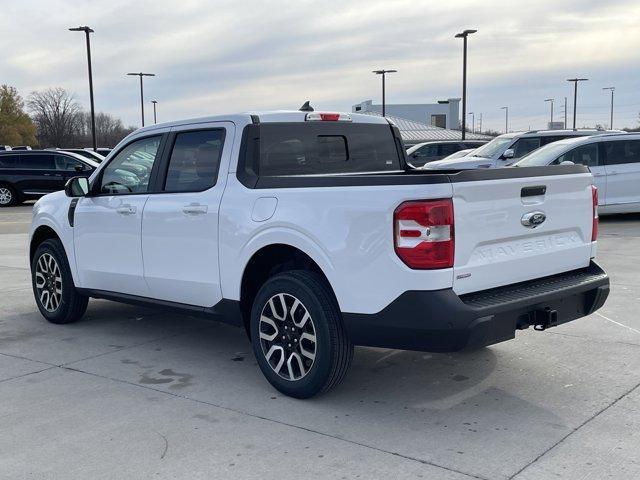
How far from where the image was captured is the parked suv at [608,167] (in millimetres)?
14492

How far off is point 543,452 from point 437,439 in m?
0.54

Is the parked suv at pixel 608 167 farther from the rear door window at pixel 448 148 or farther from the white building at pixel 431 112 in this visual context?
the white building at pixel 431 112

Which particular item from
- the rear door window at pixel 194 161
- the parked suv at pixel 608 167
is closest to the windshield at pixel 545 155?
the parked suv at pixel 608 167

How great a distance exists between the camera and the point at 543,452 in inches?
145

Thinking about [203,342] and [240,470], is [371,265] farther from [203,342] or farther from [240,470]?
[203,342]

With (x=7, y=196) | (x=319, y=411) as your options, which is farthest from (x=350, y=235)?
(x=7, y=196)

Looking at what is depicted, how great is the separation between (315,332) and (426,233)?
939 millimetres

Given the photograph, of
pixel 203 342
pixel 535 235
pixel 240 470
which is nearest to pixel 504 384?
pixel 535 235

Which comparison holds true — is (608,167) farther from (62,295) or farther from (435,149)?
(62,295)

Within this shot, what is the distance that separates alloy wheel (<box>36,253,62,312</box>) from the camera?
261 inches

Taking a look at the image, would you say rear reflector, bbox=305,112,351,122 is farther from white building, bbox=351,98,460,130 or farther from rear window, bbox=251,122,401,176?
white building, bbox=351,98,460,130

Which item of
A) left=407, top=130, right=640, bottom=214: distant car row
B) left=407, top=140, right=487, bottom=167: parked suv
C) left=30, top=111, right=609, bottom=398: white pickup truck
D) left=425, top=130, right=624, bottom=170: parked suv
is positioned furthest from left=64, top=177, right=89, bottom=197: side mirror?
left=407, top=140, right=487, bottom=167: parked suv

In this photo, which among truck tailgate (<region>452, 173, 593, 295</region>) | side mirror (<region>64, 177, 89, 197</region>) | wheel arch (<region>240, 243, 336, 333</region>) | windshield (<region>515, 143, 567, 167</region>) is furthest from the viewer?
windshield (<region>515, 143, 567, 167</region>)

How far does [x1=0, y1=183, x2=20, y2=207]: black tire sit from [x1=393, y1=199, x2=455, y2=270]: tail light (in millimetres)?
21217
